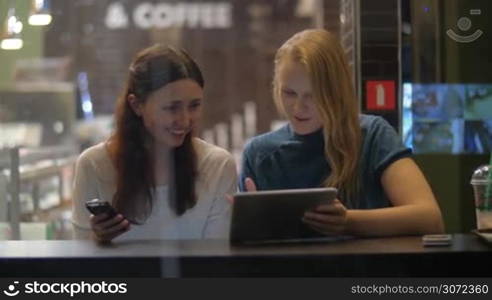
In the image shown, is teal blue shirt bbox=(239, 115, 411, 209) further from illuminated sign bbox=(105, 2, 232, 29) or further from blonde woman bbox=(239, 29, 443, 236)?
illuminated sign bbox=(105, 2, 232, 29)

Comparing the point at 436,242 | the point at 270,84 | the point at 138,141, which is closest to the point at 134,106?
the point at 138,141

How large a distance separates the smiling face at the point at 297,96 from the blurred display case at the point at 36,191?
45 cm

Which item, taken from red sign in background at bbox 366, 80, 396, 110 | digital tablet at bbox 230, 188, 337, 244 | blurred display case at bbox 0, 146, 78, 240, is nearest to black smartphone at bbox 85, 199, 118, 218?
blurred display case at bbox 0, 146, 78, 240

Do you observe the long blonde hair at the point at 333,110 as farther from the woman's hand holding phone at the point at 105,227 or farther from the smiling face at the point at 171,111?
the woman's hand holding phone at the point at 105,227

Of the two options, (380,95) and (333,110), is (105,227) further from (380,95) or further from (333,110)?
(380,95)

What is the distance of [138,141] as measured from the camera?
1.76 m

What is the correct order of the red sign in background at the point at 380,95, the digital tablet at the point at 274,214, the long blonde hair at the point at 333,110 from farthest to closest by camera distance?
the red sign in background at the point at 380,95, the long blonde hair at the point at 333,110, the digital tablet at the point at 274,214

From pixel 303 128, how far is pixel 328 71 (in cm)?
14

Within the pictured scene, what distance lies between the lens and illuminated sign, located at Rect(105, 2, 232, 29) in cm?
168

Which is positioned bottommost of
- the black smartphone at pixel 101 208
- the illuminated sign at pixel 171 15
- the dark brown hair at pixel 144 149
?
the black smartphone at pixel 101 208

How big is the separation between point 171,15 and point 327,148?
45 cm

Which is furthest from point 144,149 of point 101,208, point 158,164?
point 101,208

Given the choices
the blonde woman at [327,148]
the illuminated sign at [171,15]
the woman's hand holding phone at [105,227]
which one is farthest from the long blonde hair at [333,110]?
the woman's hand holding phone at [105,227]

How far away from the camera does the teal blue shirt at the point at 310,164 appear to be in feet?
6.00
